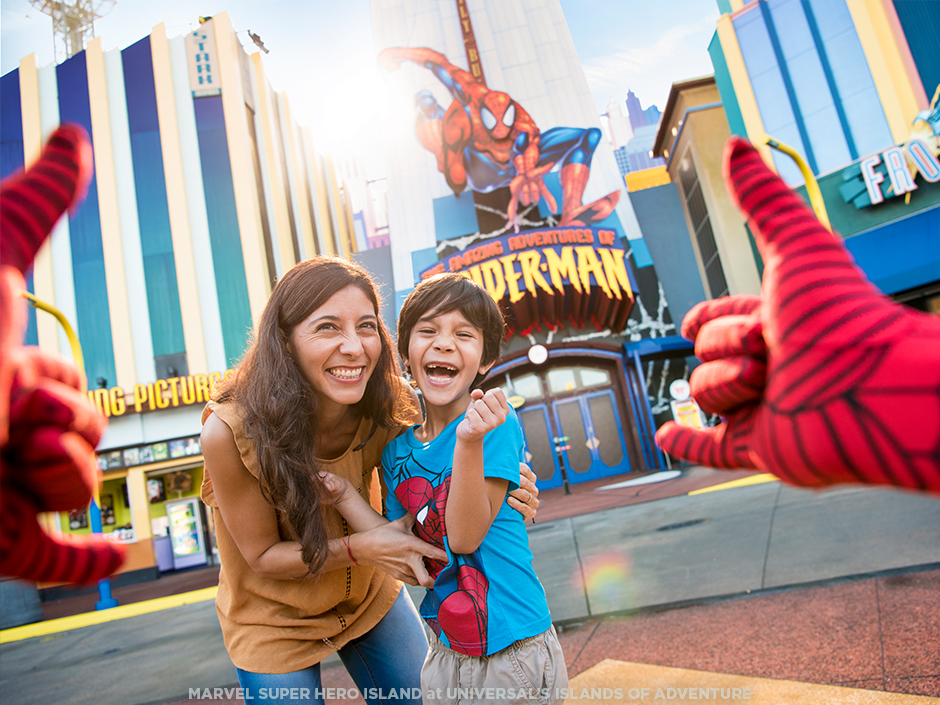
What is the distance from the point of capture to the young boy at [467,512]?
166cm

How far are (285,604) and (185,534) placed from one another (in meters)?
15.6

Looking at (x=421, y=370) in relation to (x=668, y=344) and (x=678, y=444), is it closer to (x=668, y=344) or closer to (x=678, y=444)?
(x=678, y=444)

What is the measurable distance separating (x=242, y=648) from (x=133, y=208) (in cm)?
1776

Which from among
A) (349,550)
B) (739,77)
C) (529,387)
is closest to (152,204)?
(529,387)

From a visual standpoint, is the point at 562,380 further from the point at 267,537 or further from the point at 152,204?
the point at 267,537

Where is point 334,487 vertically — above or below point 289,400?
below

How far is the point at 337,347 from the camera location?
1898 mm

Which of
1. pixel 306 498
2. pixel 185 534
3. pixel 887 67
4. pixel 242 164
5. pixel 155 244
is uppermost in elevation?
pixel 242 164

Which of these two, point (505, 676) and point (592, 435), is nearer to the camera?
point (505, 676)

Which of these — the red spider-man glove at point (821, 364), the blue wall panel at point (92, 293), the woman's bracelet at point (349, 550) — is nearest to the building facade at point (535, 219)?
the blue wall panel at point (92, 293)

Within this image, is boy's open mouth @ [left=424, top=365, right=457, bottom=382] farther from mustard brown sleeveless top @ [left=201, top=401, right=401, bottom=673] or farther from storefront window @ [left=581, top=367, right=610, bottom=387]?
storefront window @ [left=581, top=367, right=610, bottom=387]

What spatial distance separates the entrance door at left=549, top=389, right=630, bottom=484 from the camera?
16.2 metres

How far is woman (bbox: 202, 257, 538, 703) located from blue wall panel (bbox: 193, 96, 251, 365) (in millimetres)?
15119

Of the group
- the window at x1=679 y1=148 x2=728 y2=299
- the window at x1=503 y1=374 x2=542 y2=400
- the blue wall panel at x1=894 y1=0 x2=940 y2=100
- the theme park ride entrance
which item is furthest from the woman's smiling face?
the window at x1=679 y1=148 x2=728 y2=299
